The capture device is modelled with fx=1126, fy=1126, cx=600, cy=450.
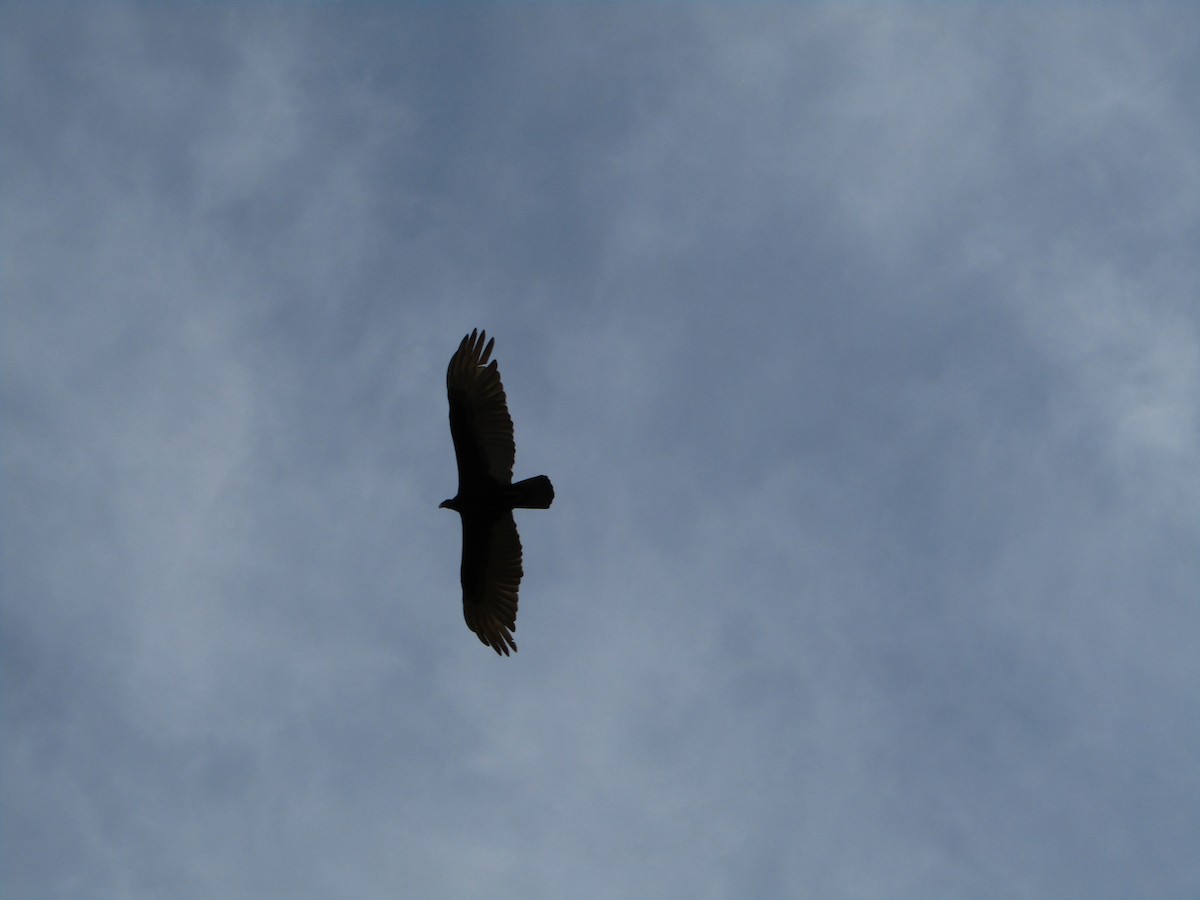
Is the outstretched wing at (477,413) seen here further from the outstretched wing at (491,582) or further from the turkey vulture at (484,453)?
the outstretched wing at (491,582)

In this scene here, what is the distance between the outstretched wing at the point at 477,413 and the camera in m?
21.0

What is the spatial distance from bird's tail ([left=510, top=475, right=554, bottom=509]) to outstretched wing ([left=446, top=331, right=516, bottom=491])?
0.55 meters

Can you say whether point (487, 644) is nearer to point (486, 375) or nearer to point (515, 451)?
point (515, 451)

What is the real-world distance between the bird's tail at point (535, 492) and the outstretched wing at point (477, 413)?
0.55 meters

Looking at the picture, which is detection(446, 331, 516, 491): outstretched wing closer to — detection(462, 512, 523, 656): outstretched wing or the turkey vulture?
the turkey vulture

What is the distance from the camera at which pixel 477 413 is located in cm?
2105

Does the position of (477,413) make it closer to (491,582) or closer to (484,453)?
(484,453)

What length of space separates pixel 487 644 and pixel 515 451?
13.0 ft

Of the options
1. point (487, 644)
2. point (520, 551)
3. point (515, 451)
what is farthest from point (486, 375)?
point (487, 644)

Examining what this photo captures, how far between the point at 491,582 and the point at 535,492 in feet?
8.51

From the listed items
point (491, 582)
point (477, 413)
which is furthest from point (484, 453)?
point (491, 582)

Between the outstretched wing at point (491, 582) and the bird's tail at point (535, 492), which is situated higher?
the bird's tail at point (535, 492)

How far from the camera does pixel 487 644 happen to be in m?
22.2

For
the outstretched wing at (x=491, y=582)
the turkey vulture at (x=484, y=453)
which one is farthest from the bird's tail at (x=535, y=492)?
the outstretched wing at (x=491, y=582)
